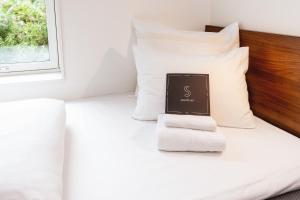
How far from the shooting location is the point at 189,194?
33.2 inches

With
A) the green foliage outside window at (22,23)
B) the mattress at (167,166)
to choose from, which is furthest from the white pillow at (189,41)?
the green foliage outside window at (22,23)

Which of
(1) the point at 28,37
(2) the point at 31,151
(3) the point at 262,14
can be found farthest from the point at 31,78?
(3) the point at 262,14

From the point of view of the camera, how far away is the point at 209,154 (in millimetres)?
1073

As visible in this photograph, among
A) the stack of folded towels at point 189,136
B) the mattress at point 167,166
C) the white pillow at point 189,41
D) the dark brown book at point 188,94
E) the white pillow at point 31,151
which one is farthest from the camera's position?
the white pillow at point 189,41

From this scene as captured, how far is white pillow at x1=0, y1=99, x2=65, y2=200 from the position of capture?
2.39ft

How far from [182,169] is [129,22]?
100 cm

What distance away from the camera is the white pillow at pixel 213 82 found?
128cm

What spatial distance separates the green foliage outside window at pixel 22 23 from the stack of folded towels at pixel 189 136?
963 mm

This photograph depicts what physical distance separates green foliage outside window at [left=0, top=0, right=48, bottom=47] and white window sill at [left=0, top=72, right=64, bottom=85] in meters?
0.18

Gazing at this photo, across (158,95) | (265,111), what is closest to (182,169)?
(158,95)

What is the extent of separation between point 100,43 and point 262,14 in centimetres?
88

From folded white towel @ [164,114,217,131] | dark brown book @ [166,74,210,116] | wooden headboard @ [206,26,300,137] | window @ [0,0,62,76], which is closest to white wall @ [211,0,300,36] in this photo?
wooden headboard @ [206,26,300,137]

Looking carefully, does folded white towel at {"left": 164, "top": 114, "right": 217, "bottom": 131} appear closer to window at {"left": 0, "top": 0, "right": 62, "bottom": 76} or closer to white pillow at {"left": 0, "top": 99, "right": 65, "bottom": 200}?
white pillow at {"left": 0, "top": 99, "right": 65, "bottom": 200}

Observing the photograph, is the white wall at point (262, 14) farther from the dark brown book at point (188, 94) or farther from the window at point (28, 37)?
the window at point (28, 37)
